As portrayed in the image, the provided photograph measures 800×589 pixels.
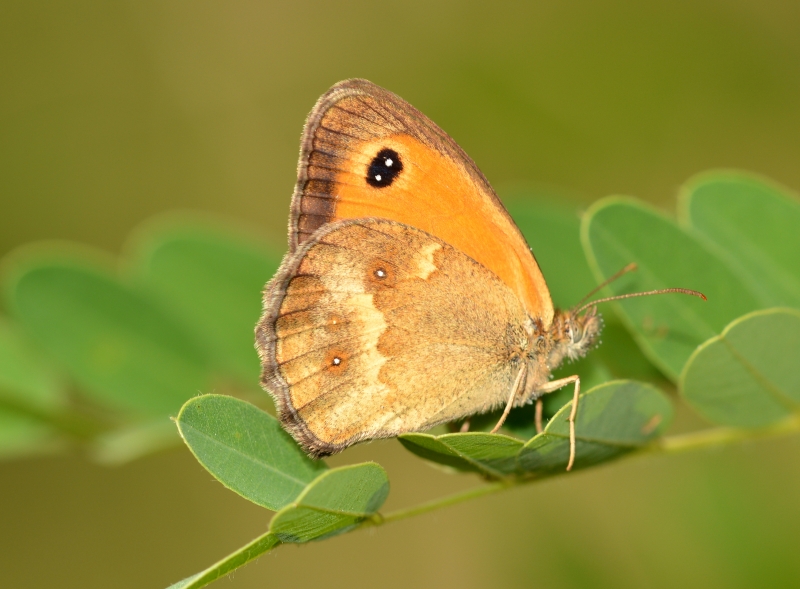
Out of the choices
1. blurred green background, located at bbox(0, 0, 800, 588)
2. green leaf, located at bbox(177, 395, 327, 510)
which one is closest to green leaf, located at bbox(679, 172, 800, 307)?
green leaf, located at bbox(177, 395, 327, 510)

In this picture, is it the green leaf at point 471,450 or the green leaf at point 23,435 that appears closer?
the green leaf at point 471,450

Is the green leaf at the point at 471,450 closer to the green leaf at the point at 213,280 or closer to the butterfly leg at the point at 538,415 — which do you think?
the butterfly leg at the point at 538,415

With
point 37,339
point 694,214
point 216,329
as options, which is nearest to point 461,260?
point 694,214

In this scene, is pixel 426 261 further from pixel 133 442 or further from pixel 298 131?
pixel 298 131

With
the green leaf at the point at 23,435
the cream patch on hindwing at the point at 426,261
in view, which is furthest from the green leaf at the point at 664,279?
the green leaf at the point at 23,435

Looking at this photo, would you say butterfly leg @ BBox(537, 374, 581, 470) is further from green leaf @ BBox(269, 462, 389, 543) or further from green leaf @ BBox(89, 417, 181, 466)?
green leaf @ BBox(89, 417, 181, 466)

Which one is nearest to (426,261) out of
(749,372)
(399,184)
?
(399,184)
